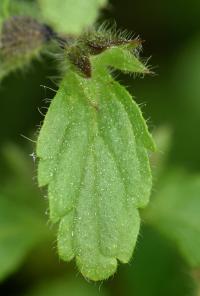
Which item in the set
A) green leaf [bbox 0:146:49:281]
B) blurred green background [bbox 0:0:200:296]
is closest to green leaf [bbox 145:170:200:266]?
blurred green background [bbox 0:0:200:296]

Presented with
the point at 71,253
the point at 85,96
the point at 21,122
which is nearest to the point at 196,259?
the point at 71,253

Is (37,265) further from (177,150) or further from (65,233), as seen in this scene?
(65,233)

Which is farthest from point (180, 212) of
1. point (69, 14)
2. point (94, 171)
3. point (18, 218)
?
point (69, 14)

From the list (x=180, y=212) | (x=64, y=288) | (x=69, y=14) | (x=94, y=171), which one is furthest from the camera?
(x=64, y=288)

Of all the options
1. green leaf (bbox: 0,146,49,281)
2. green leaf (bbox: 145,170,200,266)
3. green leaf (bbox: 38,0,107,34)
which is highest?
green leaf (bbox: 38,0,107,34)

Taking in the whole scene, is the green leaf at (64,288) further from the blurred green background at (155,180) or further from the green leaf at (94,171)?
the green leaf at (94,171)

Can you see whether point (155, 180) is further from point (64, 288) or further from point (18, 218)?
point (64, 288)

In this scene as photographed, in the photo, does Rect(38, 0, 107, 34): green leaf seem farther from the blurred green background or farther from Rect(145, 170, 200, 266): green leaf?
Rect(145, 170, 200, 266): green leaf
